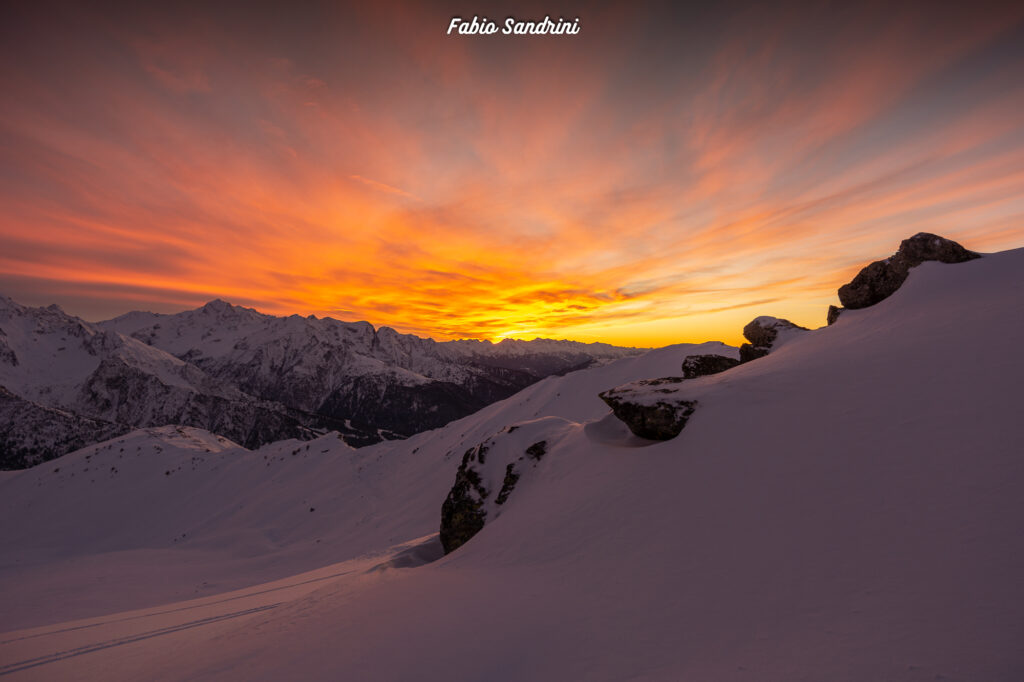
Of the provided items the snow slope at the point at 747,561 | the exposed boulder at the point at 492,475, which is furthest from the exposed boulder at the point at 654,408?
the exposed boulder at the point at 492,475

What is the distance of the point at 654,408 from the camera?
31.2ft

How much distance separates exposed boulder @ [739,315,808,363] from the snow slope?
4542 mm

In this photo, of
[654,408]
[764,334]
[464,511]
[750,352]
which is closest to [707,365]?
[750,352]

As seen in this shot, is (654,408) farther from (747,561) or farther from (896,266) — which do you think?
(896,266)

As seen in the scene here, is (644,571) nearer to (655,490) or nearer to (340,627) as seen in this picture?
(655,490)

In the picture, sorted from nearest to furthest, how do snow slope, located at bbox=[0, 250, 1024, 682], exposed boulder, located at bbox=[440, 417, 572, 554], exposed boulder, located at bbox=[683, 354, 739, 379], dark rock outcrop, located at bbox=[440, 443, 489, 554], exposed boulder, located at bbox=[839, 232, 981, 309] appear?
1. snow slope, located at bbox=[0, 250, 1024, 682]
2. dark rock outcrop, located at bbox=[440, 443, 489, 554]
3. exposed boulder, located at bbox=[440, 417, 572, 554]
4. exposed boulder, located at bbox=[839, 232, 981, 309]
5. exposed boulder, located at bbox=[683, 354, 739, 379]

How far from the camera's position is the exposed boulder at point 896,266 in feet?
43.6

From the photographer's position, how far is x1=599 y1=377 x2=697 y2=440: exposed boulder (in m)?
9.12

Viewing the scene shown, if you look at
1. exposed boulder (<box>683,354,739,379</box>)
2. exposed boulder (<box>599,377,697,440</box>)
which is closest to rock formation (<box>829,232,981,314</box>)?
exposed boulder (<box>683,354,739,379</box>)

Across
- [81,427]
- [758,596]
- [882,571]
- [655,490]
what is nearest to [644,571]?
[758,596]

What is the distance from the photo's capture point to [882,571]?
4.18 metres

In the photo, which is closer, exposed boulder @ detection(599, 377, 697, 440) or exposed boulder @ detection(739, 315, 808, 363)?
exposed boulder @ detection(599, 377, 697, 440)

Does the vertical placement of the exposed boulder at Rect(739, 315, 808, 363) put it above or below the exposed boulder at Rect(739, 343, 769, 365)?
above

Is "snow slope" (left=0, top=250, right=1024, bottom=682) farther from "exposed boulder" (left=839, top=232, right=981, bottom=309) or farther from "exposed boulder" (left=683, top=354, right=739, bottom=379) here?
"exposed boulder" (left=683, top=354, right=739, bottom=379)
